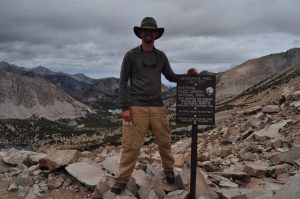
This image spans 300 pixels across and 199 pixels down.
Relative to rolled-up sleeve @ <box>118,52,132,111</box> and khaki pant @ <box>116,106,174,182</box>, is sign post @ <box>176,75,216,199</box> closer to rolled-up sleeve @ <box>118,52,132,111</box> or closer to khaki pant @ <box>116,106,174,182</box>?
khaki pant @ <box>116,106,174,182</box>

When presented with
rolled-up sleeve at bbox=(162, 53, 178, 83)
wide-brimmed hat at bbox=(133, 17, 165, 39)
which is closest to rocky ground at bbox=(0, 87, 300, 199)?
rolled-up sleeve at bbox=(162, 53, 178, 83)

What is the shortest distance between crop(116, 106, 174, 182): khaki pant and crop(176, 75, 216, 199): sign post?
429 mm

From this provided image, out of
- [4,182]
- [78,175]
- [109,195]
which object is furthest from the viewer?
[4,182]

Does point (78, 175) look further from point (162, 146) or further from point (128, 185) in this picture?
point (162, 146)

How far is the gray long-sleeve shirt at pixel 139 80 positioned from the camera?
9625 mm

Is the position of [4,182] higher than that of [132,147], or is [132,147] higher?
[132,147]

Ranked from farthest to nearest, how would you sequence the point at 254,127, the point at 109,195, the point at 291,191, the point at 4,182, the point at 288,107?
1. the point at 288,107
2. the point at 254,127
3. the point at 4,182
4. the point at 109,195
5. the point at 291,191

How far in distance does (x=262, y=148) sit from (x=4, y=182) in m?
9.39

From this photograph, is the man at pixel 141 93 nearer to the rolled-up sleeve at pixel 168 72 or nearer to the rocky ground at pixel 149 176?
the rolled-up sleeve at pixel 168 72

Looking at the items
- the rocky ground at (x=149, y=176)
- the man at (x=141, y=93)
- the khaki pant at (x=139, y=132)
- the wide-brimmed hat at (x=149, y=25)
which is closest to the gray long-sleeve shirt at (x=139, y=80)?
the man at (x=141, y=93)

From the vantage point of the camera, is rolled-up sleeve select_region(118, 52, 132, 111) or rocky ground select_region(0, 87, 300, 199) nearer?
rolled-up sleeve select_region(118, 52, 132, 111)

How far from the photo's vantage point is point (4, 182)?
13.1 metres

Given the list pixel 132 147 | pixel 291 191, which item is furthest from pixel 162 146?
pixel 291 191

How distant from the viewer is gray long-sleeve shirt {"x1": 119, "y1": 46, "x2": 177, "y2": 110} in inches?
379
